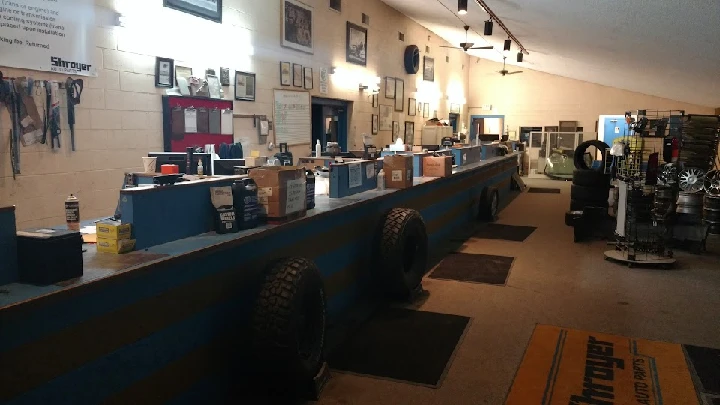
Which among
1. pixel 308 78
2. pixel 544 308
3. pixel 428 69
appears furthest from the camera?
pixel 428 69

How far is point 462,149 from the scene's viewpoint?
7695 mm

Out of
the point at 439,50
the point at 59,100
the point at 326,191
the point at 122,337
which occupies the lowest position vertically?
the point at 122,337

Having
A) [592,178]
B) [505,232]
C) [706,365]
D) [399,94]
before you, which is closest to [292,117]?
[505,232]

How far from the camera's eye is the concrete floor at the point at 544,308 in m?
2.98

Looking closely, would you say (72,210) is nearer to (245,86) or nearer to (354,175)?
(354,175)

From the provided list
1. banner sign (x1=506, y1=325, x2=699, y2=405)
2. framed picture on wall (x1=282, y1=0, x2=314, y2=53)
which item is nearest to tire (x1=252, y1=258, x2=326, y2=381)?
banner sign (x1=506, y1=325, x2=699, y2=405)

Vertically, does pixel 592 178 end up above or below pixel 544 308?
above

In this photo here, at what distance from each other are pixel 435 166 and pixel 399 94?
21.8 feet

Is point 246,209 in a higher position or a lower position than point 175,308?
higher

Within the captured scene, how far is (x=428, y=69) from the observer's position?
47.0 feet

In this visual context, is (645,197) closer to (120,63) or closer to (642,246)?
(642,246)

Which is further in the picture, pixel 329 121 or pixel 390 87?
pixel 390 87

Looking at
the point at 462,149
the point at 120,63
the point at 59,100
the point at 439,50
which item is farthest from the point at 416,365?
the point at 439,50

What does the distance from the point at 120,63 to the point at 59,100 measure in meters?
0.78
